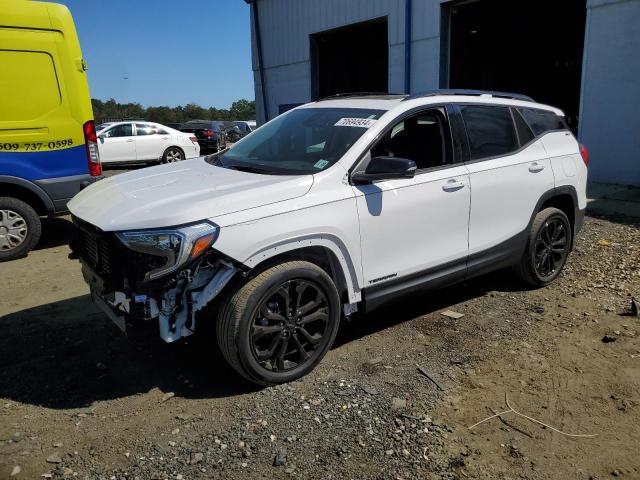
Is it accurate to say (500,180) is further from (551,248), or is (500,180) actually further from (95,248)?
(95,248)

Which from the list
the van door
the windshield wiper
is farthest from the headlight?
the van door

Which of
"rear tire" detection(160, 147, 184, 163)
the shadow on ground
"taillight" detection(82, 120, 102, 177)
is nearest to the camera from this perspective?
the shadow on ground

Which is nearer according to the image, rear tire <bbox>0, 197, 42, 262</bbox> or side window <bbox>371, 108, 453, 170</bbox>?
side window <bbox>371, 108, 453, 170</bbox>

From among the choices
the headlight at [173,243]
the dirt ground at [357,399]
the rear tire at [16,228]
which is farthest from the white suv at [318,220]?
the rear tire at [16,228]

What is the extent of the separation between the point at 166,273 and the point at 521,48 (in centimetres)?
1287

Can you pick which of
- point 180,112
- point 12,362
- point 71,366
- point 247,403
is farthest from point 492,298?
point 180,112

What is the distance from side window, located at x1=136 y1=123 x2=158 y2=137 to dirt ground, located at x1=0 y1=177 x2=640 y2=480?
12.9 m

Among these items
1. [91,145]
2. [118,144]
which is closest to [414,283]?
[91,145]

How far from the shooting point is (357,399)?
3.14m

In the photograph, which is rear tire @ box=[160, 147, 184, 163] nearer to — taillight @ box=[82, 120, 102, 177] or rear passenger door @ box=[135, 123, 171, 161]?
rear passenger door @ box=[135, 123, 171, 161]

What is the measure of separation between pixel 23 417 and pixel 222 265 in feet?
4.81

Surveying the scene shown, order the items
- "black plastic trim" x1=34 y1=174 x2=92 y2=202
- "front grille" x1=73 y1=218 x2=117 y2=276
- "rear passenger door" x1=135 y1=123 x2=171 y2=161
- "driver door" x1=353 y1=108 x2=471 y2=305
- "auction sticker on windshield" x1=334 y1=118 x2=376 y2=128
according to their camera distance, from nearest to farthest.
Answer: "front grille" x1=73 y1=218 x2=117 y2=276 → "driver door" x1=353 y1=108 x2=471 y2=305 → "auction sticker on windshield" x1=334 y1=118 x2=376 y2=128 → "black plastic trim" x1=34 y1=174 x2=92 y2=202 → "rear passenger door" x1=135 y1=123 x2=171 y2=161

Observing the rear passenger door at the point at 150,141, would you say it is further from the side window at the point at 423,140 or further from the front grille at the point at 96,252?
Result: the side window at the point at 423,140

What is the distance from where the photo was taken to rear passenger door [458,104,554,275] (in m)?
4.14
